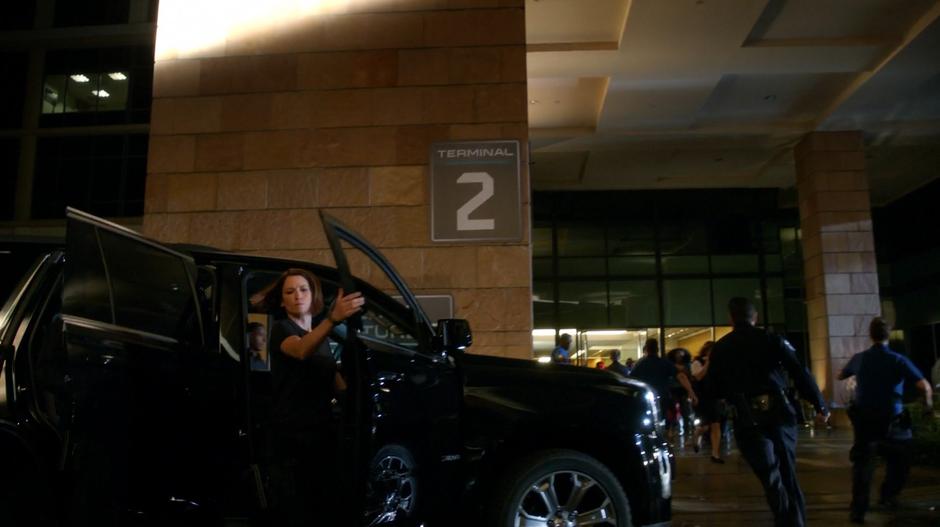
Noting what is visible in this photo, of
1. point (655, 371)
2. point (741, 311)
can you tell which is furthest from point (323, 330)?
point (655, 371)

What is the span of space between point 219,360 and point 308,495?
2.53 ft

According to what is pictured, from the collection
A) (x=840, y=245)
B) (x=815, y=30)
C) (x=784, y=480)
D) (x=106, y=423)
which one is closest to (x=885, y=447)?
(x=784, y=480)

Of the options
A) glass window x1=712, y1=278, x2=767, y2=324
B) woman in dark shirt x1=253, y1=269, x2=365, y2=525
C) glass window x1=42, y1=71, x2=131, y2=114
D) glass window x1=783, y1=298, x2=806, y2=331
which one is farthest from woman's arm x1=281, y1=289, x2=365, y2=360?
glass window x1=42, y1=71, x2=131, y2=114

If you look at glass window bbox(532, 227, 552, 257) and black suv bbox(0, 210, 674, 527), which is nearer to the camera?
black suv bbox(0, 210, 674, 527)

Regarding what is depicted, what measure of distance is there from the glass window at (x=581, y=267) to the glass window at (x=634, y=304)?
75 centimetres

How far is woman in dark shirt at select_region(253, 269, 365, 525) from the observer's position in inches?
133

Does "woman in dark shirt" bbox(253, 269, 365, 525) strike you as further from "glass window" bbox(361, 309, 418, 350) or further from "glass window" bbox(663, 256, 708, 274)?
"glass window" bbox(663, 256, 708, 274)

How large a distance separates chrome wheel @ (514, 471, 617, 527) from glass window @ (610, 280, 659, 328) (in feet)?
69.4

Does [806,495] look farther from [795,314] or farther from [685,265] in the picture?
[795,314]

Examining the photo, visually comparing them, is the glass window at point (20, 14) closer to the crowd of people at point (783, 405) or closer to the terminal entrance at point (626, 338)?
the terminal entrance at point (626, 338)

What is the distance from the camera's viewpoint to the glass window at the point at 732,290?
82.9ft

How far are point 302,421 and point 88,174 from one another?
25.4 metres

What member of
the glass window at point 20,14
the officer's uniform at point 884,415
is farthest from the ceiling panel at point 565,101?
the glass window at point 20,14

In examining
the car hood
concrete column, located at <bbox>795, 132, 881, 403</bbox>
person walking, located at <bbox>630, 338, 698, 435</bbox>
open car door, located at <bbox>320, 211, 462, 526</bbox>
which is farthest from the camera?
concrete column, located at <bbox>795, 132, 881, 403</bbox>
